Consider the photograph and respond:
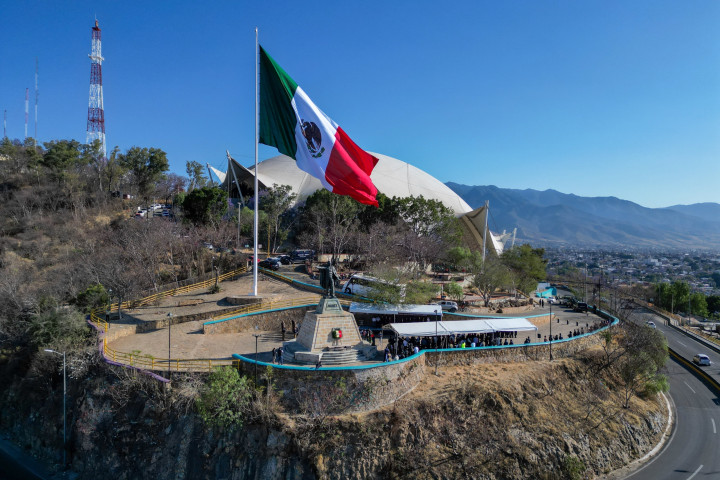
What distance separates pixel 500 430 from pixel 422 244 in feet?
76.2

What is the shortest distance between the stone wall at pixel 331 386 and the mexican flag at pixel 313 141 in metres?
7.83

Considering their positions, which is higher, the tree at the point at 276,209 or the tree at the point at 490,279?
the tree at the point at 276,209

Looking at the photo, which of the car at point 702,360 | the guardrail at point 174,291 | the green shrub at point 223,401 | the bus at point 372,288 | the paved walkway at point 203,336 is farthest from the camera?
the car at point 702,360

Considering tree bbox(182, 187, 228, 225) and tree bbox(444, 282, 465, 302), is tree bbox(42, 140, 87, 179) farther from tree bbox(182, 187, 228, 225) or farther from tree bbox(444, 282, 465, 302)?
tree bbox(444, 282, 465, 302)

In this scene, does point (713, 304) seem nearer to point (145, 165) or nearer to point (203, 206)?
point (203, 206)

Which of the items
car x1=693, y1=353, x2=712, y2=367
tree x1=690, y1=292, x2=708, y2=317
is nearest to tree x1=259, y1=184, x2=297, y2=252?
car x1=693, y1=353, x2=712, y2=367

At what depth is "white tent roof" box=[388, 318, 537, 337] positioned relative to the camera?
23250mm

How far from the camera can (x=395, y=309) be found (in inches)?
1097

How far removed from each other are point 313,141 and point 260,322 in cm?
1181

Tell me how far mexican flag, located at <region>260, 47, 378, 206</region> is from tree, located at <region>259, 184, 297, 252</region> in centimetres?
2330

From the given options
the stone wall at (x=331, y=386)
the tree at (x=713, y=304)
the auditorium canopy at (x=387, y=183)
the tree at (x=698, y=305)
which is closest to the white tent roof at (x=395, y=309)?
the stone wall at (x=331, y=386)

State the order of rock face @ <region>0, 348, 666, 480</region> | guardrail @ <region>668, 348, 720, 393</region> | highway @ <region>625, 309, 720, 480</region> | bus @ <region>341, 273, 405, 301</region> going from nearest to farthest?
rock face @ <region>0, 348, 666, 480</region>, highway @ <region>625, 309, 720, 480</region>, bus @ <region>341, 273, 405, 301</region>, guardrail @ <region>668, 348, 720, 393</region>

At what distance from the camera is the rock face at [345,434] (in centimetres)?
1817

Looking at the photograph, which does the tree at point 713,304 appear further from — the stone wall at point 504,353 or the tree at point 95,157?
the tree at point 95,157
